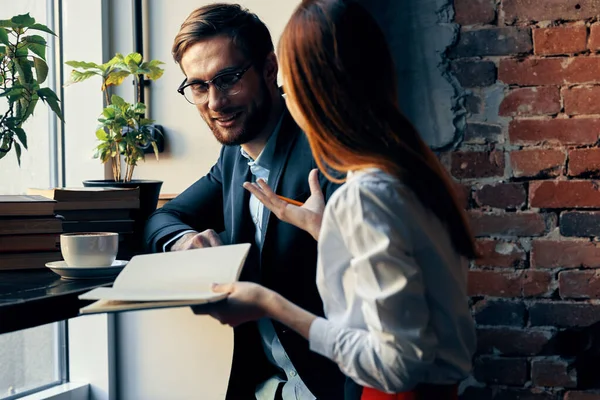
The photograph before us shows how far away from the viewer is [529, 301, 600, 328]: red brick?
1.86m

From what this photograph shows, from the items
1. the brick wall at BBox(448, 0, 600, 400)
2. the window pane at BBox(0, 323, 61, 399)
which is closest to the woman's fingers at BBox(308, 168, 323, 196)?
the brick wall at BBox(448, 0, 600, 400)

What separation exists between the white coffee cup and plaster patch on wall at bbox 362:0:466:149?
2.89 feet

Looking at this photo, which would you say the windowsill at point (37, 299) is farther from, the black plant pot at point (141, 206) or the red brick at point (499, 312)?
the red brick at point (499, 312)

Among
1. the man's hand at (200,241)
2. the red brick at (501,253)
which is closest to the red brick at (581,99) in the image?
the red brick at (501,253)

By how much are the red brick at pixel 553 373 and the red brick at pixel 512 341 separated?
0.03m

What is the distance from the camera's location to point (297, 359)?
61.0 inches

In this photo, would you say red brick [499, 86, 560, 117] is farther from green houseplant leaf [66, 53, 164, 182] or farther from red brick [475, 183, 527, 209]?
green houseplant leaf [66, 53, 164, 182]

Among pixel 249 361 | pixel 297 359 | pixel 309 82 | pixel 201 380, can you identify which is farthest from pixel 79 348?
pixel 309 82

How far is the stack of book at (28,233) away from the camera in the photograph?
1.51 metres

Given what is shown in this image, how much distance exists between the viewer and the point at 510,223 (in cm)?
190

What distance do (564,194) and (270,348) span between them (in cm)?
81

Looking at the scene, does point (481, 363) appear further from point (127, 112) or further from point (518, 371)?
point (127, 112)

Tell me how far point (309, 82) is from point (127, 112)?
1170 millimetres

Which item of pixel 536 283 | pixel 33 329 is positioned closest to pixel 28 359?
pixel 33 329
